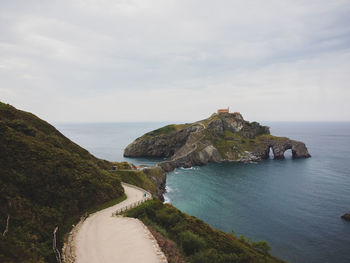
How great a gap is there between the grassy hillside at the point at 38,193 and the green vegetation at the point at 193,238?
912 cm

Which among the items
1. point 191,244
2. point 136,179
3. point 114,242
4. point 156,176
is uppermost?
point 114,242

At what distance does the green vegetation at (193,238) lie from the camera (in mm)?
21781

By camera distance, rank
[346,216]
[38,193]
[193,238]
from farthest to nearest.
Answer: [346,216]
[38,193]
[193,238]

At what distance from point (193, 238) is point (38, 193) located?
72.0ft

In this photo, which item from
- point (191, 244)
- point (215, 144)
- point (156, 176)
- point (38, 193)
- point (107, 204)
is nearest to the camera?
point (191, 244)

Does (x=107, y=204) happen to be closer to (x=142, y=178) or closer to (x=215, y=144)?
(x=142, y=178)

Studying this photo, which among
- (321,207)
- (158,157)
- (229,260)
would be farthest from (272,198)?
(158,157)

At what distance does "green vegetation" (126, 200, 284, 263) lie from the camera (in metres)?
21.8

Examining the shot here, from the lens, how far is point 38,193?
90.5 ft

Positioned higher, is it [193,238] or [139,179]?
[193,238]

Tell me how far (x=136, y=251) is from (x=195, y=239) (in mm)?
7130

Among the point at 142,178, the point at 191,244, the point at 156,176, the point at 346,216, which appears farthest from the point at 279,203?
the point at 191,244

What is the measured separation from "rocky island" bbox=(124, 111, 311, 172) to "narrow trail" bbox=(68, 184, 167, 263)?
90.5 metres

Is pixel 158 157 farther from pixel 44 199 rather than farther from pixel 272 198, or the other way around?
pixel 44 199
